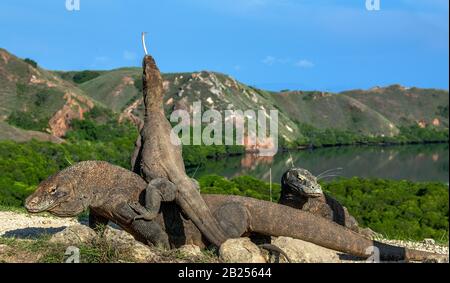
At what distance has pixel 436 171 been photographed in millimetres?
61188

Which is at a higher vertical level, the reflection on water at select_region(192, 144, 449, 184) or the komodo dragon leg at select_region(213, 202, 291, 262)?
the komodo dragon leg at select_region(213, 202, 291, 262)

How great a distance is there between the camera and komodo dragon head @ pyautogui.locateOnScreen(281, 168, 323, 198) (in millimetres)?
8188

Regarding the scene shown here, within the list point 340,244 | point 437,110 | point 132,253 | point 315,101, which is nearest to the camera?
point 132,253

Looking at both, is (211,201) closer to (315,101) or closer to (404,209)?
(404,209)

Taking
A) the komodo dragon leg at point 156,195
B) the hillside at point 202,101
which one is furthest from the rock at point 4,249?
the hillside at point 202,101

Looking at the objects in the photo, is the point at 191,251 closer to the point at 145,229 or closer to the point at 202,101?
the point at 145,229

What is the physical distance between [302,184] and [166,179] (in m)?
1.89

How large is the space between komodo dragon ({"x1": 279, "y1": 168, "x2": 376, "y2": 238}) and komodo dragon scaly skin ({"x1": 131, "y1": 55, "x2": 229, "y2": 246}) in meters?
1.27

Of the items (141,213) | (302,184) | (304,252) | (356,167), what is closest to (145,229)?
(141,213)

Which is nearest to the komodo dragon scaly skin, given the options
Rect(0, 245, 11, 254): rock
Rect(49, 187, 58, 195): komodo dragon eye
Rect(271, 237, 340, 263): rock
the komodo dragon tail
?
the komodo dragon tail

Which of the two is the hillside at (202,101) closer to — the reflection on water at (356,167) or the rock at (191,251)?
the reflection on water at (356,167)

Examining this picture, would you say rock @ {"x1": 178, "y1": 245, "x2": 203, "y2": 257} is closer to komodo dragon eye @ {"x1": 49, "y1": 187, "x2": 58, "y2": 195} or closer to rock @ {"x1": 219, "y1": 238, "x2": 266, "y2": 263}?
rock @ {"x1": 219, "y1": 238, "x2": 266, "y2": 263}

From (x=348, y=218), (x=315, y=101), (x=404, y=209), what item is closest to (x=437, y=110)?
(x=315, y=101)
